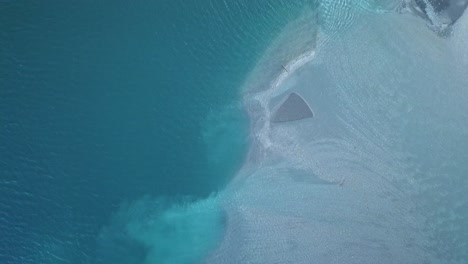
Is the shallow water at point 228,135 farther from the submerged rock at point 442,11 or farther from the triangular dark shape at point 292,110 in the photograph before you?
the submerged rock at point 442,11

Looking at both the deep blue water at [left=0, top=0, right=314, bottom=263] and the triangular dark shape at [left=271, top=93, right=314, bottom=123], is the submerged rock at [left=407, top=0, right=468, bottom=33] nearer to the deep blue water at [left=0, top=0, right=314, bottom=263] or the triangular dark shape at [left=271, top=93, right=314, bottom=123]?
the deep blue water at [left=0, top=0, right=314, bottom=263]

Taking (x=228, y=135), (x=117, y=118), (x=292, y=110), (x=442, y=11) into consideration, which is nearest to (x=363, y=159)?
(x=292, y=110)

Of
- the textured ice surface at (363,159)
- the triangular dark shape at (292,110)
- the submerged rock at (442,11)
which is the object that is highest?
the submerged rock at (442,11)

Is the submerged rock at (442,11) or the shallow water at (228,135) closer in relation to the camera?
the shallow water at (228,135)

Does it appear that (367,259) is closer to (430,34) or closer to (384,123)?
(384,123)

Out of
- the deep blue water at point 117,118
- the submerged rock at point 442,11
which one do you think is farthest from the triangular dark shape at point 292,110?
the submerged rock at point 442,11

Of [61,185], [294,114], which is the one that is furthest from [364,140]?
[61,185]

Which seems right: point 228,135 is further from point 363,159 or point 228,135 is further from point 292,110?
point 363,159
